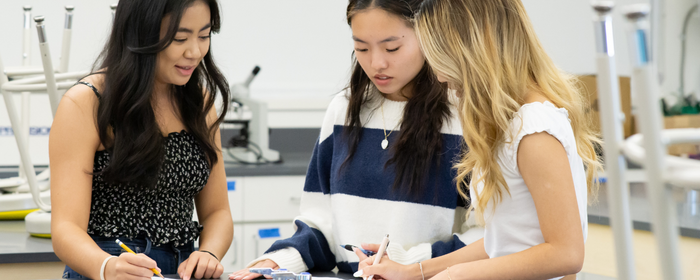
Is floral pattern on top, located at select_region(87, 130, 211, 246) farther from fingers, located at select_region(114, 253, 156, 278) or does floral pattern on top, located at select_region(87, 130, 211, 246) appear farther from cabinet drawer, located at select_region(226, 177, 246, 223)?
cabinet drawer, located at select_region(226, 177, 246, 223)

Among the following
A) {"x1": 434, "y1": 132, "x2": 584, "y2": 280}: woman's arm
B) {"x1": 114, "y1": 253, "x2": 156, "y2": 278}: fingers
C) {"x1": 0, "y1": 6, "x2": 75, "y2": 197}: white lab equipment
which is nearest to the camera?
{"x1": 434, "y1": 132, "x2": 584, "y2": 280}: woman's arm

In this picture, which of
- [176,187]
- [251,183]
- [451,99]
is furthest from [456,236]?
[251,183]

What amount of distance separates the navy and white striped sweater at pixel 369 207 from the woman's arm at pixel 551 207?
A: 0.31 metres

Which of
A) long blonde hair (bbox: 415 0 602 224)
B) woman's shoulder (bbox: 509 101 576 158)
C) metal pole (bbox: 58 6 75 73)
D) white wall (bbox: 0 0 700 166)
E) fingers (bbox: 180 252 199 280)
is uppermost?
white wall (bbox: 0 0 700 166)

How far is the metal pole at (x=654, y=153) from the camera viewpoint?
1.29ft

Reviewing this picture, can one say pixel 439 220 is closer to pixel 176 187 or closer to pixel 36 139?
pixel 176 187

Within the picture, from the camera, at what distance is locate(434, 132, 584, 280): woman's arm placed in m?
0.82

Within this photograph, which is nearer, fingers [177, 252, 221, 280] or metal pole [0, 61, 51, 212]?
fingers [177, 252, 221, 280]

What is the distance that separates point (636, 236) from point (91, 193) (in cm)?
129

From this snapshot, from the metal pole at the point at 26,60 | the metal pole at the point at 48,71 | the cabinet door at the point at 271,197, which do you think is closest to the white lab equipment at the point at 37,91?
the metal pole at the point at 48,71

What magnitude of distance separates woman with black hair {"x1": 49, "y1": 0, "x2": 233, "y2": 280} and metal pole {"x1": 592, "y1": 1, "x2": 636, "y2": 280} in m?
0.83

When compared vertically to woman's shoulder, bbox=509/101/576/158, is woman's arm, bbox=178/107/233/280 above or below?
below

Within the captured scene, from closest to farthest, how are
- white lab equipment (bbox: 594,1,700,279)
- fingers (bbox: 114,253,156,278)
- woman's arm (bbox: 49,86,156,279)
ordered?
white lab equipment (bbox: 594,1,700,279)
fingers (bbox: 114,253,156,278)
woman's arm (bbox: 49,86,156,279)

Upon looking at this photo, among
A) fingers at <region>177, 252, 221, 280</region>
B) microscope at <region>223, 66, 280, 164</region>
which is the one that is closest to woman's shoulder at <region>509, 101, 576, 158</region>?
fingers at <region>177, 252, 221, 280</region>
